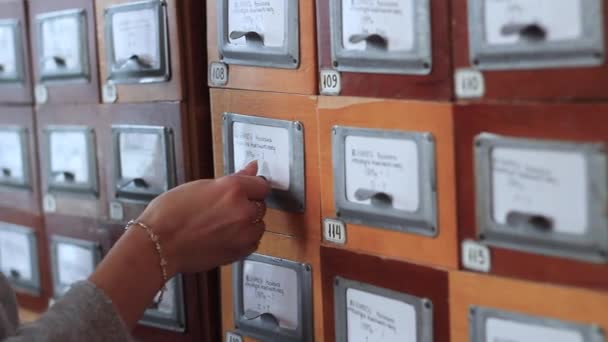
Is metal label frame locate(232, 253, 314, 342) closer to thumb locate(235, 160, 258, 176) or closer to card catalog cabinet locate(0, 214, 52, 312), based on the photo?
thumb locate(235, 160, 258, 176)

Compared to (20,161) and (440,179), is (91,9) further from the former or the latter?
(440,179)

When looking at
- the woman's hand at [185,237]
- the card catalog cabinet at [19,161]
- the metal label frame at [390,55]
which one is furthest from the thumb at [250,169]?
the card catalog cabinet at [19,161]

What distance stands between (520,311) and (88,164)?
3.01 ft

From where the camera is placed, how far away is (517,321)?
3.06 ft

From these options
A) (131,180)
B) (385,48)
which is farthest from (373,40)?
(131,180)

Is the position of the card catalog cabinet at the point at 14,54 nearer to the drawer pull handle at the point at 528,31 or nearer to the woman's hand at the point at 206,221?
the woman's hand at the point at 206,221

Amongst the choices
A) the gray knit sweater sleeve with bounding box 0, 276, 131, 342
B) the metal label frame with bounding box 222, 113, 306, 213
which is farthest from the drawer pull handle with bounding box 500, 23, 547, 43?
the gray knit sweater sleeve with bounding box 0, 276, 131, 342

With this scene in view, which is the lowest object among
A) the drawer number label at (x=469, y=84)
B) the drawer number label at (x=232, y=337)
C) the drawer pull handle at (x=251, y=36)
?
the drawer number label at (x=232, y=337)

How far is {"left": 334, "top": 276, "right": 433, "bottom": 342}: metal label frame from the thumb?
204 mm

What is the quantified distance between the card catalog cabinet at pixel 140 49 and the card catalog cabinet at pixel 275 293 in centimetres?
31

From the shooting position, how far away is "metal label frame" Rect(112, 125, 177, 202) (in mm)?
→ 1376

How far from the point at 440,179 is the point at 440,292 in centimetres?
14

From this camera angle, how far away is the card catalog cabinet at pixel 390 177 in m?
0.99

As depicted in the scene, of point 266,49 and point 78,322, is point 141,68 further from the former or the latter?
point 78,322
